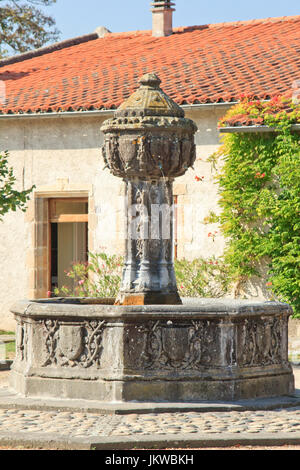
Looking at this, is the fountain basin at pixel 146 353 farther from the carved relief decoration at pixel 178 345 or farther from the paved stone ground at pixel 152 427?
the paved stone ground at pixel 152 427

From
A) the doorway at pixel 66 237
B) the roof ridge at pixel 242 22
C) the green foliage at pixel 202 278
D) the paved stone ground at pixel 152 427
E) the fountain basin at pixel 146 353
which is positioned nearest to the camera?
the paved stone ground at pixel 152 427

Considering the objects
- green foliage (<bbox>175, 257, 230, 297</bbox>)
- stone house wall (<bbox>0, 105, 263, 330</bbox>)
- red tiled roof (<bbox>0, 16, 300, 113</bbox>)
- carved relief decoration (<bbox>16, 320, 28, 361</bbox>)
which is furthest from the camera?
red tiled roof (<bbox>0, 16, 300, 113</bbox>)

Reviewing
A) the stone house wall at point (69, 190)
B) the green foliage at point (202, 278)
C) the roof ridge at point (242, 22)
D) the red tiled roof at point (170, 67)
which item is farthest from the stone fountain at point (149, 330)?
the roof ridge at point (242, 22)

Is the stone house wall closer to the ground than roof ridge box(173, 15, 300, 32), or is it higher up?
closer to the ground

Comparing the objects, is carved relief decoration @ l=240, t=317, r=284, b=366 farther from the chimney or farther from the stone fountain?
the chimney

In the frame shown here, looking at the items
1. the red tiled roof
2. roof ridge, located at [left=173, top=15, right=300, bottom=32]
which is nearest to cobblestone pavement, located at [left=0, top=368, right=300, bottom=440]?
the red tiled roof

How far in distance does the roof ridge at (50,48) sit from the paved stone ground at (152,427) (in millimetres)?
13354

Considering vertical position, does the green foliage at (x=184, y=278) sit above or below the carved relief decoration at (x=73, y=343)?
above

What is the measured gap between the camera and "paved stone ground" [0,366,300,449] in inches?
249

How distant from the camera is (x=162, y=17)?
19562mm

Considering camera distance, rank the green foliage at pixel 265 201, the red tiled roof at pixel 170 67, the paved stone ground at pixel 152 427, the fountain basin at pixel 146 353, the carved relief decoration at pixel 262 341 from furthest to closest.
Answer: the red tiled roof at pixel 170 67 < the green foliage at pixel 265 201 < the carved relief decoration at pixel 262 341 < the fountain basin at pixel 146 353 < the paved stone ground at pixel 152 427

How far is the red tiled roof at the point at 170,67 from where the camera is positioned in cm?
1483

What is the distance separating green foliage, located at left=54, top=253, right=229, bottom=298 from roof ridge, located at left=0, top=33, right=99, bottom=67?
6.86 metres
